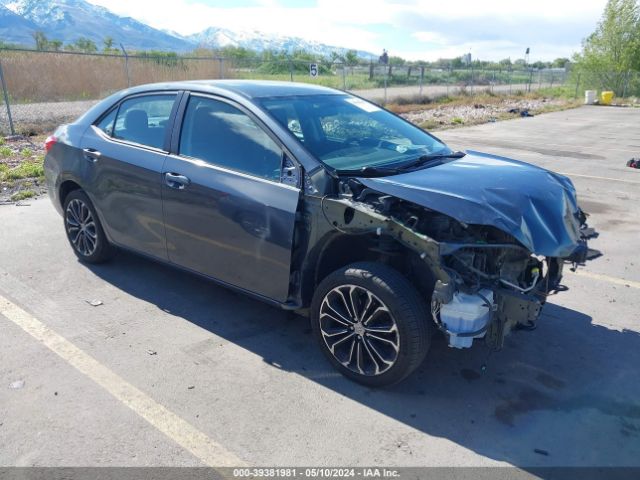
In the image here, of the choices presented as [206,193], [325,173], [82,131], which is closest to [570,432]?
[325,173]

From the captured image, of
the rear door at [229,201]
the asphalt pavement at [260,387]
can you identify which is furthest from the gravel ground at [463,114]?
the rear door at [229,201]

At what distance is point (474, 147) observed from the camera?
1302 centimetres

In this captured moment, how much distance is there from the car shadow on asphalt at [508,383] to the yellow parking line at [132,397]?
2.62 ft

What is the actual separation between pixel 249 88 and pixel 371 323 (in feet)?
6.75

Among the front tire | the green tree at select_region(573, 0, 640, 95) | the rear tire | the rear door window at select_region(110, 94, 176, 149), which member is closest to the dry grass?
the rear tire

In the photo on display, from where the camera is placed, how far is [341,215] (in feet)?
10.8

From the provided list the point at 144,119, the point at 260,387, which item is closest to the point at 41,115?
the point at 144,119

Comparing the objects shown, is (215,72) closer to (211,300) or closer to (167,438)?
(211,300)

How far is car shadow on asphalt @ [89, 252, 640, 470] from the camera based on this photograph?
2.94 meters

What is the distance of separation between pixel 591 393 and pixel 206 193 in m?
2.83

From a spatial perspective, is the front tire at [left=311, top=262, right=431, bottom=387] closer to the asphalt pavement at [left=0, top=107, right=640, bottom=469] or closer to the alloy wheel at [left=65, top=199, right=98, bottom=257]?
the asphalt pavement at [left=0, top=107, right=640, bottom=469]

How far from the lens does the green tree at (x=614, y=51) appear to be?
35.9 metres

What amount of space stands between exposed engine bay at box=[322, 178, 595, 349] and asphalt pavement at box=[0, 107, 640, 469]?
0.51m

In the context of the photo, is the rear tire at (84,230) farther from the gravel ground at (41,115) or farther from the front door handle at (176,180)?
the gravel ground at (41,115)
